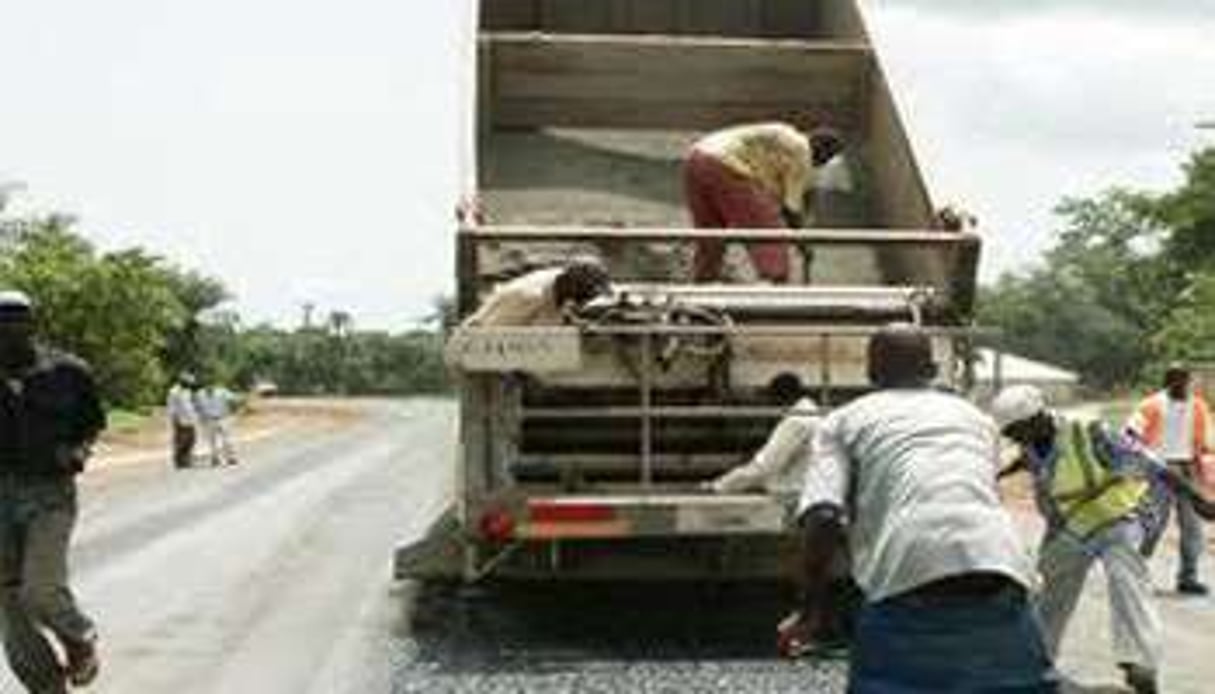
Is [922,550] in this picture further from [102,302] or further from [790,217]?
[102,302]

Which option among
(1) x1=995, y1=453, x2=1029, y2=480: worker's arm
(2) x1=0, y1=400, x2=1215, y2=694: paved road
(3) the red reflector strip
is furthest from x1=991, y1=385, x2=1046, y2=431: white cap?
(3) the red reflector strip

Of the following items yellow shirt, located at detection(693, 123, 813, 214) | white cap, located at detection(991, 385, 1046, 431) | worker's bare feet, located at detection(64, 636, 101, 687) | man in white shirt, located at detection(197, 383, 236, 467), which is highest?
yellow shirt, located at detection(693, 123, 813, 214)

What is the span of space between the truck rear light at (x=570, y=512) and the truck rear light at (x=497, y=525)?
103 millimetres

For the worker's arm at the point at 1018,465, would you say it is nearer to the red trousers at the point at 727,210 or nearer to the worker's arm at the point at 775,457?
the worker's arm at the point at 775,457

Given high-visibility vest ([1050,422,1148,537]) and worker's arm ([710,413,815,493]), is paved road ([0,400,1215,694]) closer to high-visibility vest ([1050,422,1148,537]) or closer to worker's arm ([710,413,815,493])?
worker's arm ([710,413,815,493])

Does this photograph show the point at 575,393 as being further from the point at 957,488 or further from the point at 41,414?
the point at 957,488

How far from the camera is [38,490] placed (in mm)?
10242

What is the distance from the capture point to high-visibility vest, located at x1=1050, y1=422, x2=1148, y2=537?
1059cm

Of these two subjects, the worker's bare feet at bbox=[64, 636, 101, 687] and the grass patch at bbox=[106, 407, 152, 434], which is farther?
the grass patch at bbox=[106, 407, 152, 434]

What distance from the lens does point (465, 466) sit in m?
12.1

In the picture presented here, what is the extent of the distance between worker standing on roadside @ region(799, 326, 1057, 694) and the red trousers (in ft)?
23.4

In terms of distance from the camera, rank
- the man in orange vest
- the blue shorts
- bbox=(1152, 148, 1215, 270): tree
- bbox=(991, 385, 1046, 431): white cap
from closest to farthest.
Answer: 1. the blue shorts
2. bbox=(991, 385, 1046, 431): white cap
3. the man in orange vest
4. bbox=(1152, 148, 1215, 270): tree

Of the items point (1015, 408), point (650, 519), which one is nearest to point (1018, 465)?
point (1015, 408)

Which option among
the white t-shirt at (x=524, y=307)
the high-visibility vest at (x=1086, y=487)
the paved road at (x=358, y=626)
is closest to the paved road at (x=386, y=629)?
the paved road at (x=358, y=626)
